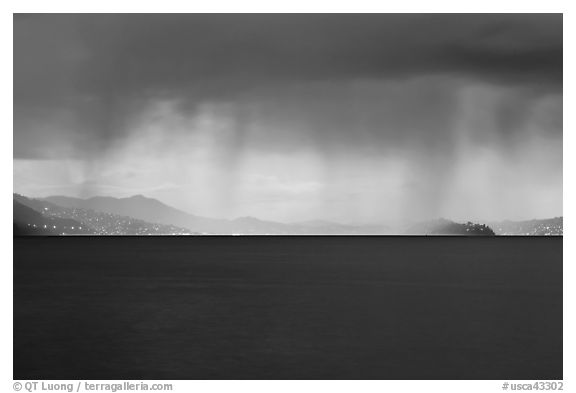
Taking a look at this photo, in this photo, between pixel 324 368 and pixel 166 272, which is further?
pixel 166 272

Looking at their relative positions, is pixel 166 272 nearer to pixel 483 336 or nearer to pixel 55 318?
pixel 55 318

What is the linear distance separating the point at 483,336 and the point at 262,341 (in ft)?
23.8

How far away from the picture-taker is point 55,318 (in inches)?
996

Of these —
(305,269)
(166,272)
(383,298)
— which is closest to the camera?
(383,298)

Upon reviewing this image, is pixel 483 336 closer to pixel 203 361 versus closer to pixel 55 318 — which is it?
pixel 203 361

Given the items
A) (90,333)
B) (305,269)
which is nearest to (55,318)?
(90,333)

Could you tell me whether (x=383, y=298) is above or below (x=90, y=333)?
above
